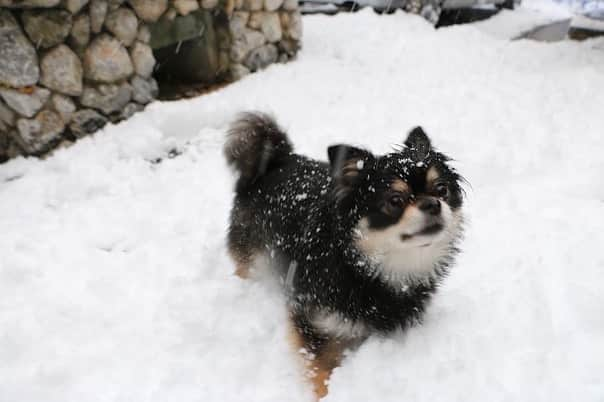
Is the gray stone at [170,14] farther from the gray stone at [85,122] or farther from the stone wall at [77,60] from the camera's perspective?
the gray stone at [85,122]

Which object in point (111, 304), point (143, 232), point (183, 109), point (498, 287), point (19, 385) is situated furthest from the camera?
point (183, 109)

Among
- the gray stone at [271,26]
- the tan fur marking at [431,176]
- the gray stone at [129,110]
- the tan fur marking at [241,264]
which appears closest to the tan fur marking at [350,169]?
the tan fur marking at [431,176]

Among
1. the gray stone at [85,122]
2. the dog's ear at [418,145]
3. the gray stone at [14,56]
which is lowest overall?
the gray stone at [85,122]

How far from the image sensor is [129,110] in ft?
16.8

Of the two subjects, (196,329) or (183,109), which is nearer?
(196,329)

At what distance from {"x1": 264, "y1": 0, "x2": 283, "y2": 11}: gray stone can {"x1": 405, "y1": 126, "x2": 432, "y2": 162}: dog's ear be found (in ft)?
15.8

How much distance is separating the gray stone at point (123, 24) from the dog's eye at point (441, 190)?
435 cm

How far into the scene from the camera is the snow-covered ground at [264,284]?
2.26 meters

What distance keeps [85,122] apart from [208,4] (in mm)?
2243

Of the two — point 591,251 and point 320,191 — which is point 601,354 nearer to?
point 591,251

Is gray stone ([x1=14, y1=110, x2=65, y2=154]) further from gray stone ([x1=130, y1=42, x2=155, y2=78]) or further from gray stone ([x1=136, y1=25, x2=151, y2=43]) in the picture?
gray stone ([x1=136, y1=25, x2=151, y2=43])

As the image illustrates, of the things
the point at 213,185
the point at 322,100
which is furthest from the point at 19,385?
the point at 322,100

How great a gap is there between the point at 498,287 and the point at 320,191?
1.28m

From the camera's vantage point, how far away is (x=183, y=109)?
5.30 metres
